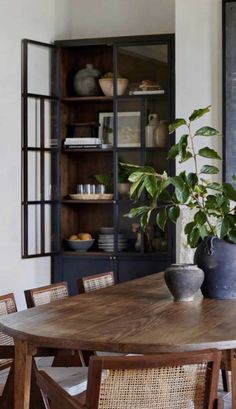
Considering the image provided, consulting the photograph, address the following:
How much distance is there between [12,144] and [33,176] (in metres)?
0.38

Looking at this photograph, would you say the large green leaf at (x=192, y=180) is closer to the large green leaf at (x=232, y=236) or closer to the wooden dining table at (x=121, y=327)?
the large green leaf at (x=232, y=236)

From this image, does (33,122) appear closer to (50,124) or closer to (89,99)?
(50,124)

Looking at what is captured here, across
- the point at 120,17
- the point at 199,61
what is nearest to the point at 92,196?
the point at 199,61

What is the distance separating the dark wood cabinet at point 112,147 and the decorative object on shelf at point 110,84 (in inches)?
0.8

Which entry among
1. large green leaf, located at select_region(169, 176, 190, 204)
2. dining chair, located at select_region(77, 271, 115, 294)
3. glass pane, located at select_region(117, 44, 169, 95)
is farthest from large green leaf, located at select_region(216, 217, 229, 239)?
glass pane, located at select_region(117, 44, 169, 95)

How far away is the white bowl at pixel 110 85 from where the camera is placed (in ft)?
20.4

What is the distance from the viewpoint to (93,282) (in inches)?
154

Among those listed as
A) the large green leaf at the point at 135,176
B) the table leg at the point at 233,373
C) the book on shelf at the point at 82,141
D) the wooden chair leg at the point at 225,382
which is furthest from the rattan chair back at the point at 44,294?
the book on shelf at the point at 82,141

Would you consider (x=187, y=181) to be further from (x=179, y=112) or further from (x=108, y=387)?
(x=179, y=112)

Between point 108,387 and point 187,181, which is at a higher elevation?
point 187,181

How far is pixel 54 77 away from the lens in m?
6.33

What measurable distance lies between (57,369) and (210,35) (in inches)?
130

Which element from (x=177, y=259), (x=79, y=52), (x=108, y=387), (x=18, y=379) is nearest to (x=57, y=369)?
(x=18, y=379)

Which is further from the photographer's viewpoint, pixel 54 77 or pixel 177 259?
pixel 54 77
